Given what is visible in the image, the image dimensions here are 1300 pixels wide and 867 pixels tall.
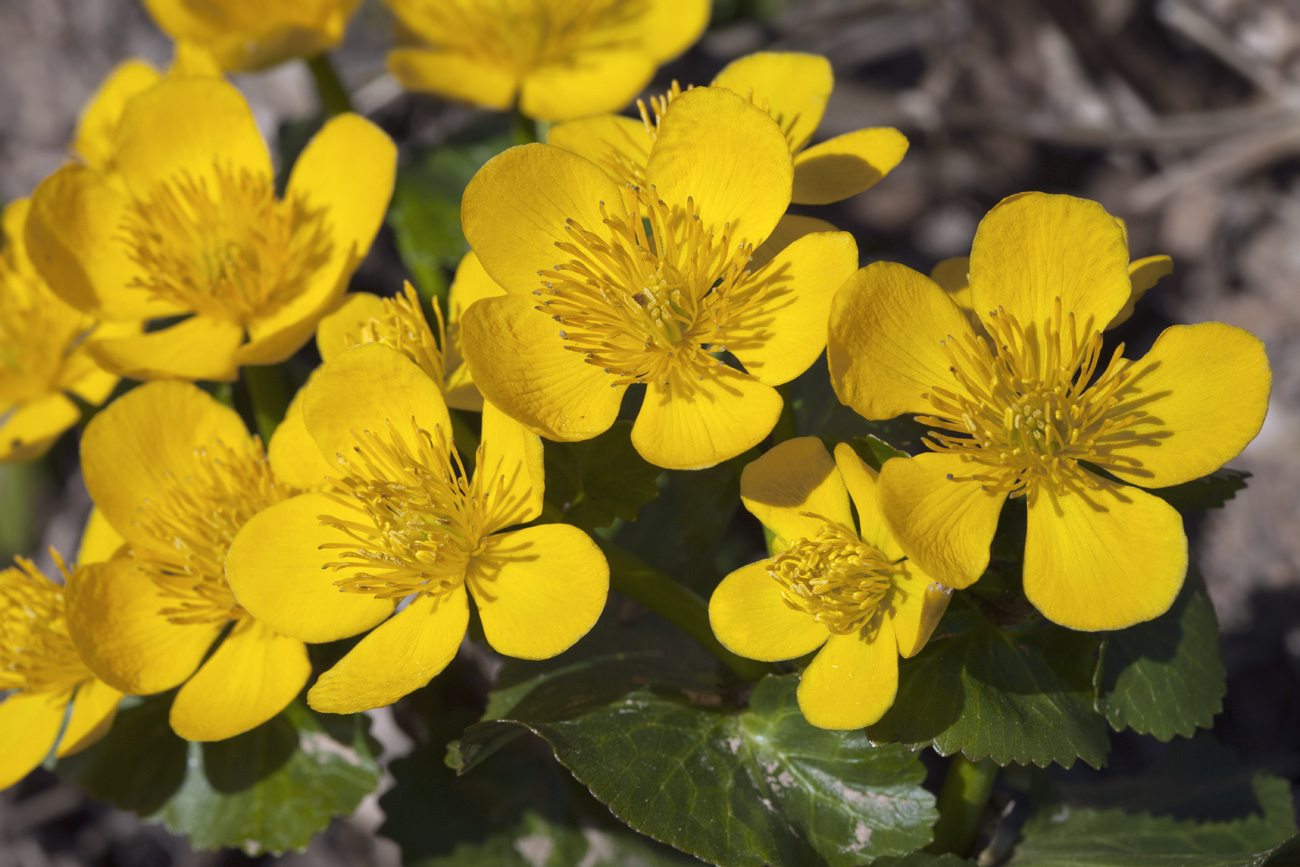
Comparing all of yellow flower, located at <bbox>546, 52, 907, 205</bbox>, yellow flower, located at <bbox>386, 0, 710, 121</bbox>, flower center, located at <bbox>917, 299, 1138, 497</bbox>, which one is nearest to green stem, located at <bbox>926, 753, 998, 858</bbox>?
flower center, located at <bbox>917, 299, 1138, 497</bbox>

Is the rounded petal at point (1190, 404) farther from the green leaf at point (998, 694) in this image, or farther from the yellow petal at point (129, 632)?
the yellow petal at point (129, 632)

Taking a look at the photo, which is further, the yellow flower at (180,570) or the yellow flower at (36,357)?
the yellow flower at (36,357)

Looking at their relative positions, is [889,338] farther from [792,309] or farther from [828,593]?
[828,593]

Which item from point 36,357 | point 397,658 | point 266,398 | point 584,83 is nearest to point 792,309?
point 397,658

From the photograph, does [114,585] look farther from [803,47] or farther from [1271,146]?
[1271,146]

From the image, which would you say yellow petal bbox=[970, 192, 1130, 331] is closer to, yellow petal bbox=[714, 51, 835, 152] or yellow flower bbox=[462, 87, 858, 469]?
yellow flower bbox=[462, 87, 858, 469]

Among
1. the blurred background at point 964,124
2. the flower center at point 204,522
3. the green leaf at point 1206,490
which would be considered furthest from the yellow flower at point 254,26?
the green leaf at point 1206,490
